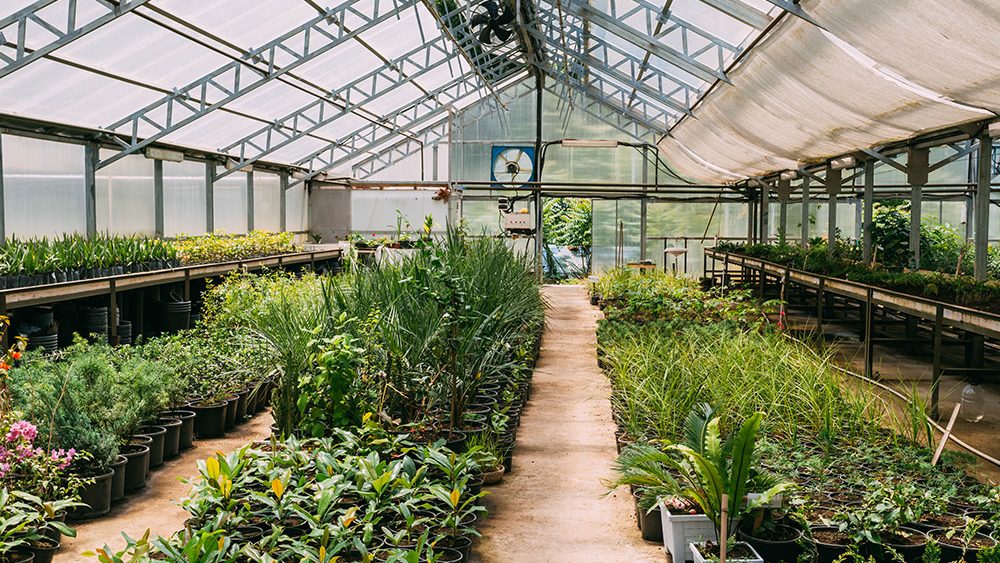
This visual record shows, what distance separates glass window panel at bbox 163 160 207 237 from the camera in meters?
14.0

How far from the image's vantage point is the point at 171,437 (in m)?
5.09

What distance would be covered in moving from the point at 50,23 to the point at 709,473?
25.6 feet

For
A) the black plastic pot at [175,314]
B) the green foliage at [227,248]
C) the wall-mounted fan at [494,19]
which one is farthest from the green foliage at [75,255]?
the wall-mounted fan at [494,19]

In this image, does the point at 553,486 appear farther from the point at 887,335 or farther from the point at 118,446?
the point at 887,335

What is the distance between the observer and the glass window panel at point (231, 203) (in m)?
16.2

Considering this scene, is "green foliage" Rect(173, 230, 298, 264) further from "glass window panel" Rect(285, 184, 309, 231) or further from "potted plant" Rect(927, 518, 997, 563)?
"potted plant" Rect(927, 518, 997, 563)

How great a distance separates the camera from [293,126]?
16328 mm

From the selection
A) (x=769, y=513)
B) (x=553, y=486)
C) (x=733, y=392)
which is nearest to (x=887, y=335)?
(x=733, y=392)

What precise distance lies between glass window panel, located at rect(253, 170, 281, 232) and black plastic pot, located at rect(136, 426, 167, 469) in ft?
44.4

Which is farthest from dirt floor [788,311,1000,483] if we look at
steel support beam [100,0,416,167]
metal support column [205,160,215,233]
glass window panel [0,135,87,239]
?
metal support column [205,160,215,233]

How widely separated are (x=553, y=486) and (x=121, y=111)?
921 centimetres

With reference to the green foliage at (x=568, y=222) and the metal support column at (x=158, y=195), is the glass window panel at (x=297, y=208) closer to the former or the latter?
the green foliage at (x=568, y=222)

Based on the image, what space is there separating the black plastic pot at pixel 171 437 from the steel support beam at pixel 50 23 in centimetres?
464

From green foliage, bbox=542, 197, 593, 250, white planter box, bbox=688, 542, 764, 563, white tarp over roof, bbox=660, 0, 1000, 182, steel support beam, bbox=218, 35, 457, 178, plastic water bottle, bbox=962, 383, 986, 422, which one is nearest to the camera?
white planter box, bbox=688, 542, 764, 563
